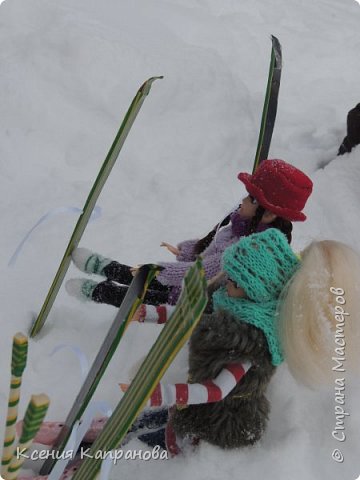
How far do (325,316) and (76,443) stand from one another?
578 millimetres

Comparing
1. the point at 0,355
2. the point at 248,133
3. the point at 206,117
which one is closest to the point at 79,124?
the point at 206,117

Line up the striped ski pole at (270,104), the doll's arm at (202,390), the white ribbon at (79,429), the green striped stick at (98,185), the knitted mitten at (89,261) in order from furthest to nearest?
the striped ski pole at (270,104) → the knitted mitten at (89,261) → the green striped stick at (98,185) → the doll's arm at (202,390) → the white ribbon at (79,429)

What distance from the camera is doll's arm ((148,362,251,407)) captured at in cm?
131

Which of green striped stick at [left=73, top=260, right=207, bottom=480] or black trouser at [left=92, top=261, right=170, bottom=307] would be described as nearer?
green striped stick at [left=73, top=260, right=207, bottom=480]

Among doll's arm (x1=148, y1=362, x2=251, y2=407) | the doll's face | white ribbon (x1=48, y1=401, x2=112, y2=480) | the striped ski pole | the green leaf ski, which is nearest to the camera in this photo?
the green leaf ski

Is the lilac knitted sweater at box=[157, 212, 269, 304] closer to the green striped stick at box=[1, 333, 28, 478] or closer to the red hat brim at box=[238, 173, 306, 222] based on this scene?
the red hat brim at box=[238, 173, 306, 222]

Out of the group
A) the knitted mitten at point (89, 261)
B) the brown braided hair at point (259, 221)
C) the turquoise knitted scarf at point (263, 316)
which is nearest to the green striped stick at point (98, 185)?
the knitted mitten at point (89, 261)

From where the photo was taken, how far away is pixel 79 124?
9.04 ft

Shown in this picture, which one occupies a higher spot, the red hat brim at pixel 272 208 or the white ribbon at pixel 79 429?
the red hat brim at pixel 272 208

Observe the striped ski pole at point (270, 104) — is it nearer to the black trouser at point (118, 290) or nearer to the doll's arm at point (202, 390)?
the black trouser at point (118, 290)

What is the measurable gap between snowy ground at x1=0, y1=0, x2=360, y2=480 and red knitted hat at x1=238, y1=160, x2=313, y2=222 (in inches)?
19.9

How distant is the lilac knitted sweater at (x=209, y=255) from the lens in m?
1.72

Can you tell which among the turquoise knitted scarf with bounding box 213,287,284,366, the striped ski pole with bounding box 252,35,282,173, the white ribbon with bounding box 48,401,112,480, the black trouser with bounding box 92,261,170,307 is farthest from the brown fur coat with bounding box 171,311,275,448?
the striped ski pole with bounding box 252,35,282,173

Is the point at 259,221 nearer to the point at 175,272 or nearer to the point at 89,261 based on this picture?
the point at 175,272
